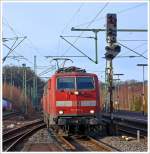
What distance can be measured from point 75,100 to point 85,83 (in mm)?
913

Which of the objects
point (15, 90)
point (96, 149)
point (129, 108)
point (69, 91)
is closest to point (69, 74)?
point (69, 91)

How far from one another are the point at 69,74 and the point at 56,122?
210 centimetres

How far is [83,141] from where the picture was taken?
19828 millimetres

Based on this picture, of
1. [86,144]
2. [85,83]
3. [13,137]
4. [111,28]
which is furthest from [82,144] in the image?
[111,28]

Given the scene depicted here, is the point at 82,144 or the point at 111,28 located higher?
the point at 111,28

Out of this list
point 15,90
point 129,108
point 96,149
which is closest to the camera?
point 96,149

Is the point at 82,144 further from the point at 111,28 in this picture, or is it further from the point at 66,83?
the point at 111,28

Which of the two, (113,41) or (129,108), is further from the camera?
(129,108)

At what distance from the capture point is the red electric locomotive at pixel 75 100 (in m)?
20.7

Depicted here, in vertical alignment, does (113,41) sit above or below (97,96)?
above

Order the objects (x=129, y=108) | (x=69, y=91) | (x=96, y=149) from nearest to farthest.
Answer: (x=96, y=149), (x=69, y=91), (x=129, y=108)

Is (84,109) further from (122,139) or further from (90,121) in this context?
(122,139)

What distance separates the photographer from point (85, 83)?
69.8ft

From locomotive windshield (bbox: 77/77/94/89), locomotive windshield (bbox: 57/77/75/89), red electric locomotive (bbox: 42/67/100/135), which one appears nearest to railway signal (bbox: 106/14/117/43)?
red electric locomotive (bbox: 42/67/100/135)
